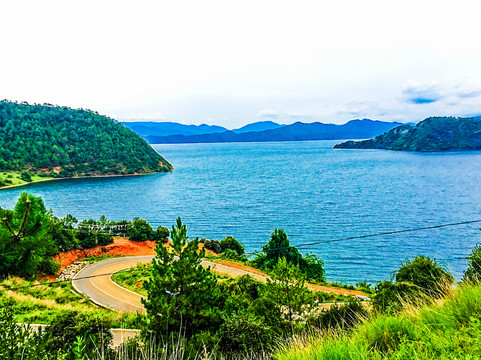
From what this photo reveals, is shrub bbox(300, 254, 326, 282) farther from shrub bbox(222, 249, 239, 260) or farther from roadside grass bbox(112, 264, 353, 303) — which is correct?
shrub bbox(222, 249, 239, 260)

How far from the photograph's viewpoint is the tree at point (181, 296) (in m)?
9.58

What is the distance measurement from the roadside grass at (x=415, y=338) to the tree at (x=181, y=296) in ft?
23.4

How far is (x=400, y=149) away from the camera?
199125 millimetres

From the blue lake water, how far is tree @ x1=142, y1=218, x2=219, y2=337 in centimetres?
1240

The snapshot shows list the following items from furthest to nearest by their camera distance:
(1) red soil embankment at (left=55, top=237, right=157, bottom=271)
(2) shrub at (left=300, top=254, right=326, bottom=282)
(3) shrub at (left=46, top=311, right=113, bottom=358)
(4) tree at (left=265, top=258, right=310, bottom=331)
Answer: (1) red soil embankment at (left=55, top=237, right=157, bottom=271) → (2) shrub at (left=300, top=254, right=326, bottom=282) → (4) tree at (left=265, top=258, right=310, bottom=331) → (3) shrub at (left=46, top=311, right=113, bottom=358)

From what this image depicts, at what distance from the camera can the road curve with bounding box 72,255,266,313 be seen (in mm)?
20344

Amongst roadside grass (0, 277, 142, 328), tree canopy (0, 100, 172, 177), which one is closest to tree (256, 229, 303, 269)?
roadside grass (0, 277, 142, 328)

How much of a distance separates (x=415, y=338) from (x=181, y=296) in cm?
854

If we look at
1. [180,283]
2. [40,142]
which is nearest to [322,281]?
[180,283]

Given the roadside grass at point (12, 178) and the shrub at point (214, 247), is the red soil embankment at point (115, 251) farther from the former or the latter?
the roadside grass at point (12, 178)

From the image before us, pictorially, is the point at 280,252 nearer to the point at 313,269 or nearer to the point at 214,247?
the point at 313,269

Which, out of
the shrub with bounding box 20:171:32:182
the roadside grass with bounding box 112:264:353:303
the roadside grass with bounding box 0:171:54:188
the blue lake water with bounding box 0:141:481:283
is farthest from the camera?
the shrub with bounding box 20:171:32:182

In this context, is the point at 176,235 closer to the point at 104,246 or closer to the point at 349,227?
the point at 104,246

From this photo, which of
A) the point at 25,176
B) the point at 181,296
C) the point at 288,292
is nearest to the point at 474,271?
the point at 288,292
